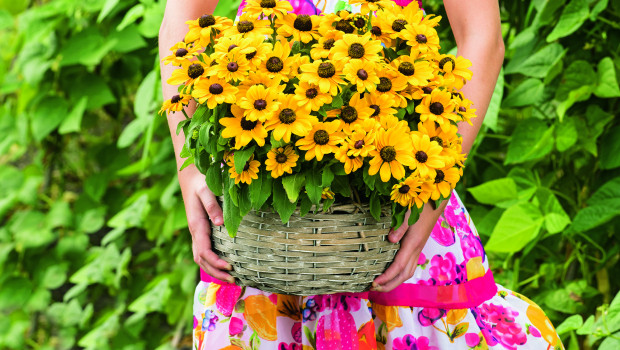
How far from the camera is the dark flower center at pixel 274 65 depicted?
2.23 feet

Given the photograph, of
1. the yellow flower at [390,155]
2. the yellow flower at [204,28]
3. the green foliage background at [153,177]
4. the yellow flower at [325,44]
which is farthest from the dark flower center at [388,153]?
the green foliage background at [153,177]

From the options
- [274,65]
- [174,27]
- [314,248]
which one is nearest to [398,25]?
[274,65]

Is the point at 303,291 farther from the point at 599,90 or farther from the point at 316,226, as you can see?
the point at 599,90

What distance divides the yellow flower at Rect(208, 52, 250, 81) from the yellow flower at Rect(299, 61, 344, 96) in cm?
6

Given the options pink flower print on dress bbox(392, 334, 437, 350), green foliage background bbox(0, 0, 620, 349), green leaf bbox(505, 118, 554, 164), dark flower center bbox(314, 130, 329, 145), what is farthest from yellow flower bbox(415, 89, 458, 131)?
green leaf bbox(505, 118, 554, 164)

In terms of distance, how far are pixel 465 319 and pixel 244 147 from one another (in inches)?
15.5

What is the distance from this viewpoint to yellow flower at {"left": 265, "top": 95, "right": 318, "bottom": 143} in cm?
65

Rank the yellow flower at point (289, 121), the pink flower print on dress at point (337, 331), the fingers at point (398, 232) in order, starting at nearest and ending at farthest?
the yellow flower at point (289, 121) → the fingers at point (398, 232) → the pink flower print on dress at point (337, 331)

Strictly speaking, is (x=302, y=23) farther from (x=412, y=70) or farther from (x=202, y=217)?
(x=202, y=217)

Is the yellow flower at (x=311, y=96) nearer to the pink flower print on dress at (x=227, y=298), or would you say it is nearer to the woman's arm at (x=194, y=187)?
the woman's arm at (x=194, y=187)

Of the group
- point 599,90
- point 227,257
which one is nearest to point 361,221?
point 227,257

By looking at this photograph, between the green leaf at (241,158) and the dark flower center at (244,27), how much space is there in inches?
4.9

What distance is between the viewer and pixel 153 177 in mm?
2295

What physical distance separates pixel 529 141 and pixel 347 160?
0.81 m
